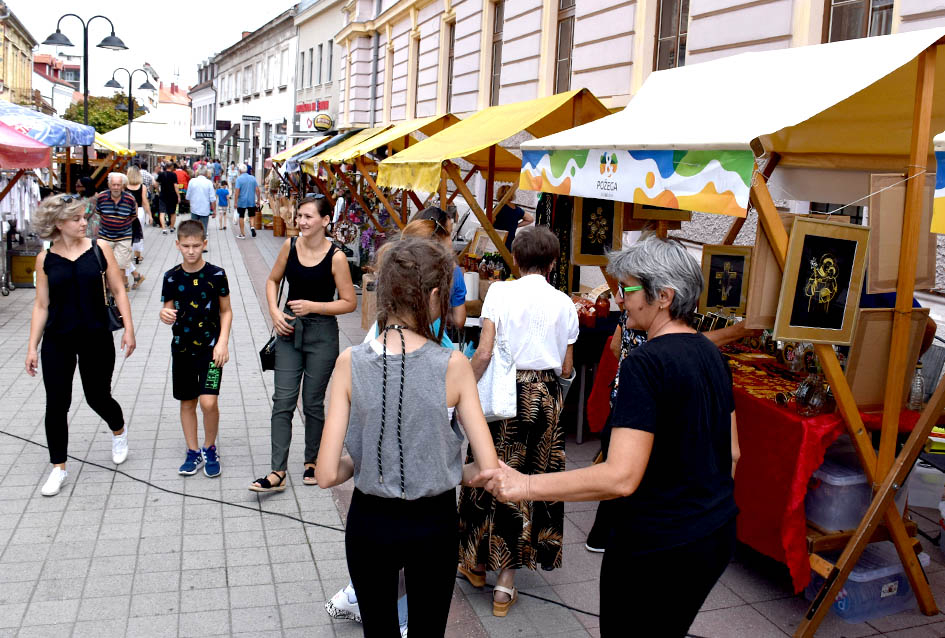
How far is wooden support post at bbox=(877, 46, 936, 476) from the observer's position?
358 cm

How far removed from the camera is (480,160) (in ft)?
34.0

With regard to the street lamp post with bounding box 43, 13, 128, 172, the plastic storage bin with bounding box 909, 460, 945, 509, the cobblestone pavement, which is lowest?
the cobblestone pavement

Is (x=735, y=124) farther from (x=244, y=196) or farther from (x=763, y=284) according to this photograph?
(x=244, y=196)

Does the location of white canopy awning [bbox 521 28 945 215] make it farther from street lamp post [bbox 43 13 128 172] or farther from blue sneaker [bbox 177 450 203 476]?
street lamp post [bbox 43 13 128 172]

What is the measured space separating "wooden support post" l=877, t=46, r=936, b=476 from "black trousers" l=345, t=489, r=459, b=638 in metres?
2.26

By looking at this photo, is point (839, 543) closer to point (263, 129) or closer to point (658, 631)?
point (658, 631)

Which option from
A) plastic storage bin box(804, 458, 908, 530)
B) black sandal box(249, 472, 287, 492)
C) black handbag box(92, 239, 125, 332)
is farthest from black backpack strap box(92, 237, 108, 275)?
plastic storage bin box(804, 458, 908, 530)

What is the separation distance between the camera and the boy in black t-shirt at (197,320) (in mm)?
5207

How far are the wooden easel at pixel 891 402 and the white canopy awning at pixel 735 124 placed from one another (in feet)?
0.61

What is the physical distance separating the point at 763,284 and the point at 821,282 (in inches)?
10.2

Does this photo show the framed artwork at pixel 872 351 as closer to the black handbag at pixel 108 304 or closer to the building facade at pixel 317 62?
the black handbag at pixel 108 304

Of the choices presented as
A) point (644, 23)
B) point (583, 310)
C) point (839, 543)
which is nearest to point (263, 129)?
point (644, 23)

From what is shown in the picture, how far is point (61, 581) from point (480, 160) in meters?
7.31

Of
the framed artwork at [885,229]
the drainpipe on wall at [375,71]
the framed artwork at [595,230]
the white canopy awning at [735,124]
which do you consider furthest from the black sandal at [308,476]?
the drainpipe on wall at [375,71]
